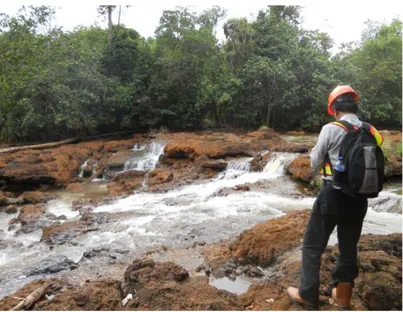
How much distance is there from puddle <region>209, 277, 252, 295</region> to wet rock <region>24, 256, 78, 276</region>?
2.16 m

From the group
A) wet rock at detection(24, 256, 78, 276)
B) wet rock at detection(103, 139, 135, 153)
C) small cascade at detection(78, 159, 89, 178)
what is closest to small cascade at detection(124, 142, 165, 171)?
wet rock at detection(103, 139, 135, 153)

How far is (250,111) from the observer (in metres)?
21.1

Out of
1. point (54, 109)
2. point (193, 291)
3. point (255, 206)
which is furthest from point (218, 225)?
point (54, 109)

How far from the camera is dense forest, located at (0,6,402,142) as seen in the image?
16.3m

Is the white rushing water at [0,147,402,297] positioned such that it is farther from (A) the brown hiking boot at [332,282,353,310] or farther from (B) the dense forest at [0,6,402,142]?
(B) the dense forest at [0,6,402,142]

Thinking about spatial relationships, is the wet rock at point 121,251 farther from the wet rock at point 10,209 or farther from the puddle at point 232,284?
the wet rock at point 10,209

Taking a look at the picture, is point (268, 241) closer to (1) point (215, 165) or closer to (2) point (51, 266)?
(2) point (51, 266)

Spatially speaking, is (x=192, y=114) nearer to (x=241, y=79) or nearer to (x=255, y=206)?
(x=241, y=79)

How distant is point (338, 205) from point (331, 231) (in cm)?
29

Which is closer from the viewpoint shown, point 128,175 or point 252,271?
point 252,271

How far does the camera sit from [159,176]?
10914 mm

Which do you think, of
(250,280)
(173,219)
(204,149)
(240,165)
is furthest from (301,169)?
(250,280)

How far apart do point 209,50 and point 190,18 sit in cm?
206

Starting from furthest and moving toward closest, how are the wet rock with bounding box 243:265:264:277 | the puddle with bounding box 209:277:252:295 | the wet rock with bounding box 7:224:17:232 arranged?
the wet rock with bounding box 7:224:17:232, the wet rock with bounding box 243:265:264:277, the puddle with bounding box 209:277:252:295
